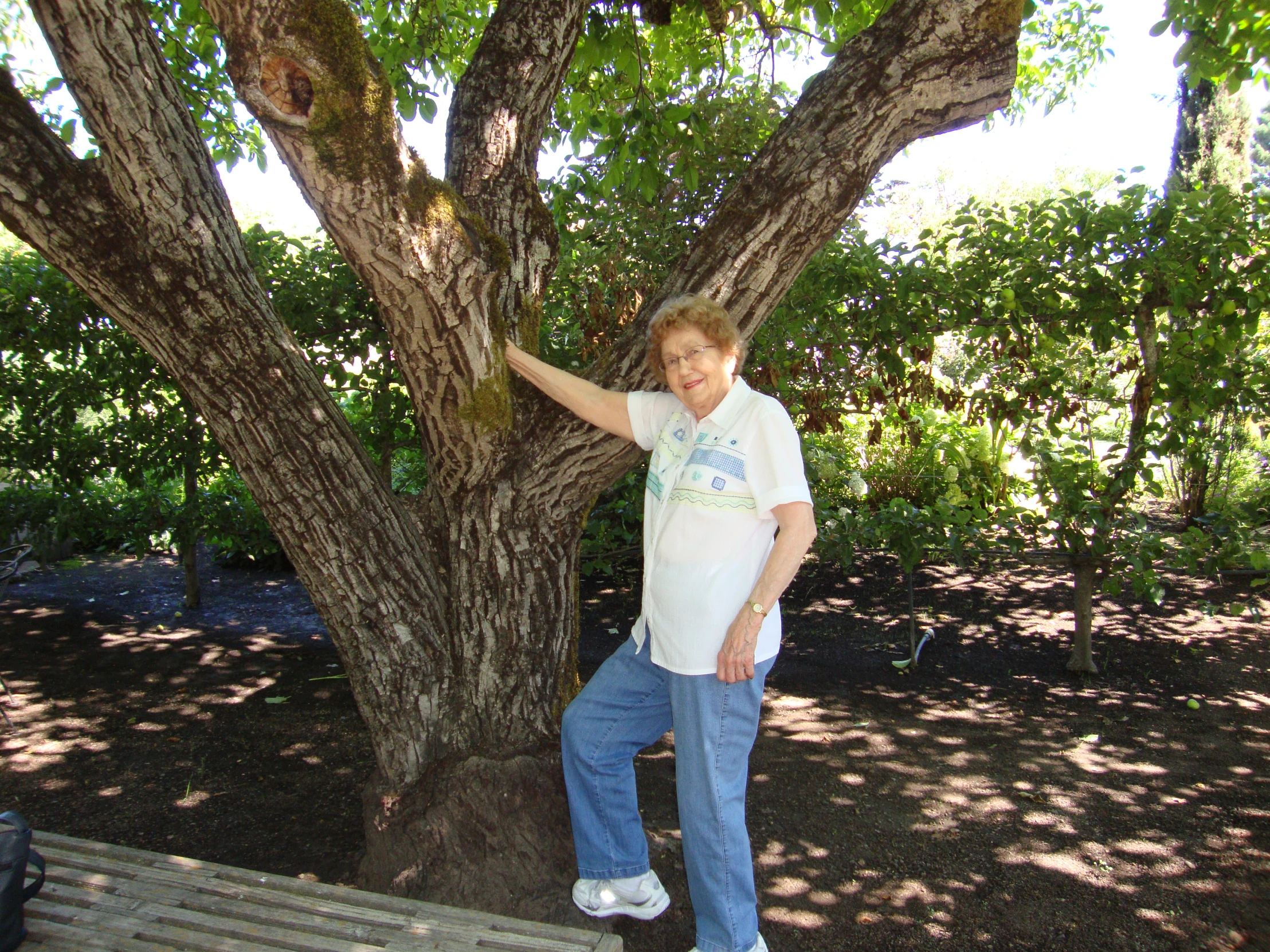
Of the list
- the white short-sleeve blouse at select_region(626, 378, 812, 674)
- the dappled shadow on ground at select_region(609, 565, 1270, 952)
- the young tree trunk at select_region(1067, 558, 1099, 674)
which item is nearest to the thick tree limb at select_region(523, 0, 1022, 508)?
the white short-sleeve blouse at select_region(626, 378, 812, 674)

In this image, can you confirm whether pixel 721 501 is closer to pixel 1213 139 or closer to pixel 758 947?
pixel 758 947

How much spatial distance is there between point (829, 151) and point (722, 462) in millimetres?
1131

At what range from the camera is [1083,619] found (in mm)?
4918

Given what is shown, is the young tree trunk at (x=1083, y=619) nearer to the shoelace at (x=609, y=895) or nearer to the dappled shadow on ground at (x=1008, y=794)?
the dappled shadow on ground at (x=1008, y=794)

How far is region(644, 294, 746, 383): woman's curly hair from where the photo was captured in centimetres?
248

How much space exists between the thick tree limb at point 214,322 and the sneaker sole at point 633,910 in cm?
76

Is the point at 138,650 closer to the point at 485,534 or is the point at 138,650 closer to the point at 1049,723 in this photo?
the point at 485,534

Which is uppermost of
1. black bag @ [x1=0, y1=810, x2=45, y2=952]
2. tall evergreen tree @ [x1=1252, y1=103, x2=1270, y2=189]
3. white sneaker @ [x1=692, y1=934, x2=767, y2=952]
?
tall evergreen tree @ [x1=1252, y1=103, x2=1270, y2=189]

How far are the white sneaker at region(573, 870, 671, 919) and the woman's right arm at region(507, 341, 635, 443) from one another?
1.37 m

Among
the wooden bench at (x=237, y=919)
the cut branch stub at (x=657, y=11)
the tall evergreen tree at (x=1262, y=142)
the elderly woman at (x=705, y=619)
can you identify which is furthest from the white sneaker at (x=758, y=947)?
the tall evergreen tree at (x=1262, y=142)

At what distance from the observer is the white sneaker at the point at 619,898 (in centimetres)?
268

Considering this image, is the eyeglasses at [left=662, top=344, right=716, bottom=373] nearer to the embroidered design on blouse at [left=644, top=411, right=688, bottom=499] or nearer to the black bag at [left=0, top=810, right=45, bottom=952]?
the embroidered design on blouse at [left=644, top=411, right=688, bottom=499]

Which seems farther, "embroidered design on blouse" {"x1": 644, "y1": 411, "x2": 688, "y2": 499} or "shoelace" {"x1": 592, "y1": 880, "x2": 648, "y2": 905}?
"shoelace" {"x1": 592, "y1": 880, "x2": 648, "y2": 905}

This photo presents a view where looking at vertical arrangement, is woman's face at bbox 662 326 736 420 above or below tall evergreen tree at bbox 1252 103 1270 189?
below
